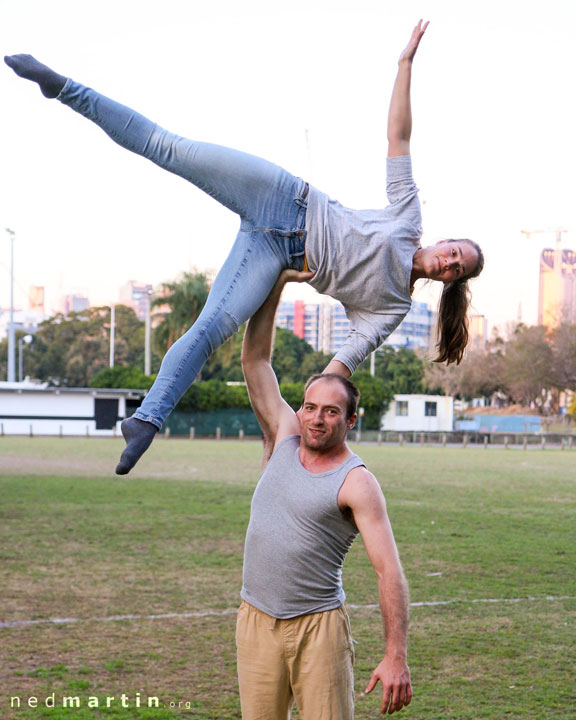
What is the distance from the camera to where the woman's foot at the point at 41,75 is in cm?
384

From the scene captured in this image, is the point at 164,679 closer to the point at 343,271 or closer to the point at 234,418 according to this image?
the point at 343,271

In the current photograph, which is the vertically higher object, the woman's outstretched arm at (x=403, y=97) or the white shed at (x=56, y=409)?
the woman's outstretched arm at (x=403, y=97)

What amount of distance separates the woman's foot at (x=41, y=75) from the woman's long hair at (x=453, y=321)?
1943 mm

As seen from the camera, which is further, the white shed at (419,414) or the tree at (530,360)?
the tree at (530,360)

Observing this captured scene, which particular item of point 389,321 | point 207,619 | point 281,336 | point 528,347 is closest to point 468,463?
point 207,619

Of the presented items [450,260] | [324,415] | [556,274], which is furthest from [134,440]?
[556,274]

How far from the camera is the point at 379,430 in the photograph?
182 feet

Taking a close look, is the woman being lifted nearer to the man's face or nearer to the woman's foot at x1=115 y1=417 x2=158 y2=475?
the woman's foot at x1=115 y1=417 x2=158 y2=475

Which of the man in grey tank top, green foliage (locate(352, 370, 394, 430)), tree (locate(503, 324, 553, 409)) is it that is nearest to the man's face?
the man in grey tank top

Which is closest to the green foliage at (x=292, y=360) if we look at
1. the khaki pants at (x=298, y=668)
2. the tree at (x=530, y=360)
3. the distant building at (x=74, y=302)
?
the tree at (x=530, y=360)

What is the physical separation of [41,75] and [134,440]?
1559 mm

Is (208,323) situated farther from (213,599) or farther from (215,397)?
(215,397)

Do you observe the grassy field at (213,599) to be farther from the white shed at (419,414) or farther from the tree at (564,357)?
the tree at (564,357)

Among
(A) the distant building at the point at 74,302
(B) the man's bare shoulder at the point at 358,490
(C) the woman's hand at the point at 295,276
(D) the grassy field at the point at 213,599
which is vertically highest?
(A) the distant building at the point at 74,302
